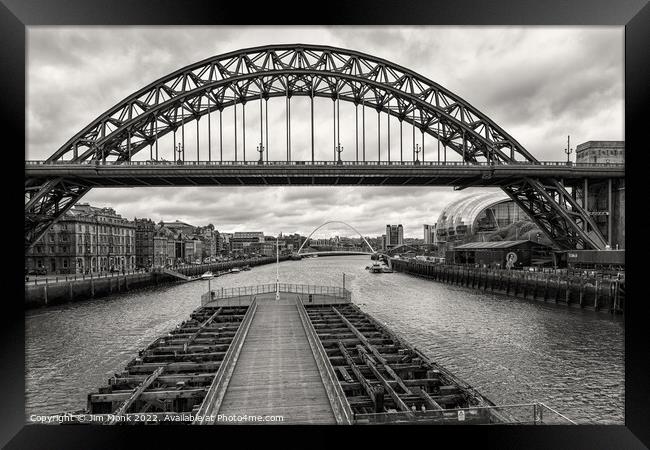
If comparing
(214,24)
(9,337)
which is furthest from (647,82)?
(9,337)

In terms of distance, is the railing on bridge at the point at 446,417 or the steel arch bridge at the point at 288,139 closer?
the railing on bridge at the point at 446,417

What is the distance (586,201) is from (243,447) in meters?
42.7

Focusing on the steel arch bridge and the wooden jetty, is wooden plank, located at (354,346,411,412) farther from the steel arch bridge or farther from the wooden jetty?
the steel arch bridge

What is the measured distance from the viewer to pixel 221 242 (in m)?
190

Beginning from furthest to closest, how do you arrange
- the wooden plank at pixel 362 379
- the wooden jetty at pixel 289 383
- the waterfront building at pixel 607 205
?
1. the waterfront building at pixel 607 205
2. the wooden plank at pixel 362 379
3. the wooden jetty at pixel 289 383

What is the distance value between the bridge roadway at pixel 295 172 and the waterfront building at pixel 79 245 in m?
13.5

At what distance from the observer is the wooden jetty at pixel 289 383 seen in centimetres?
941

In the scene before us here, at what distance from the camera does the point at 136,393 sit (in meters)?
11.4

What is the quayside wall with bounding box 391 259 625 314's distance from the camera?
29.9 metres

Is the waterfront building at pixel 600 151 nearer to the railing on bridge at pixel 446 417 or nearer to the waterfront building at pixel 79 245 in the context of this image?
the railing on bridge at pixel 446 417

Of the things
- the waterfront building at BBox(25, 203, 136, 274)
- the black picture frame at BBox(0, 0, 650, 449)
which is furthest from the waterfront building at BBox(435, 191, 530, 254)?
the black picture frame at BBox(0, 0, 650, 449)

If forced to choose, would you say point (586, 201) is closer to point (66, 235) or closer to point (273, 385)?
point (273, 385)

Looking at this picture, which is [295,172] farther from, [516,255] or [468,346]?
[516,255]

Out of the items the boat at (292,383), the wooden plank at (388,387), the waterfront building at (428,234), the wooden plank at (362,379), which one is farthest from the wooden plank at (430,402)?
the waterfront building at (428,234)
